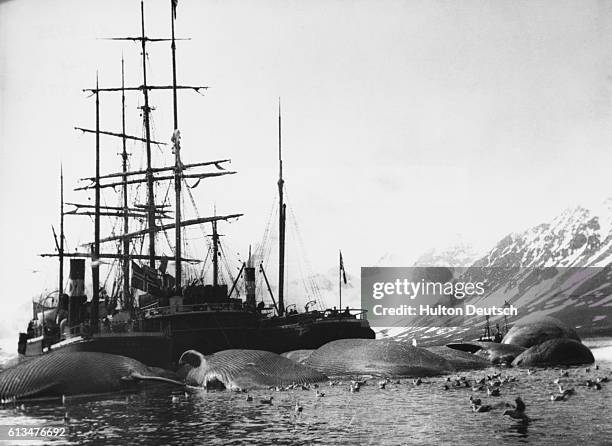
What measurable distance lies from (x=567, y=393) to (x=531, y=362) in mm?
11000

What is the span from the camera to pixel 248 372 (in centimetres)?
1980

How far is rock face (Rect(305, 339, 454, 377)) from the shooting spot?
22.3 m

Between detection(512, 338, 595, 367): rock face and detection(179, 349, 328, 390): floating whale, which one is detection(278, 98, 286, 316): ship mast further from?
detection(179, 349, 328, 390): floating whale

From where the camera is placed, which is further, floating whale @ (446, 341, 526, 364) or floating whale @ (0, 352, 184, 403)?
floating whale @ (446, 341, 526, 364)

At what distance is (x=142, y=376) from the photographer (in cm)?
1961

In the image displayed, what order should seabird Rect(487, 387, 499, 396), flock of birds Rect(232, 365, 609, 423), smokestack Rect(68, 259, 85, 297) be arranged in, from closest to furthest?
flock of birds Rect(232, 365, 609, 423) < seabird Rect(487, 387, 499, 396) < smokestack Rect(68, 259, 85, 297)

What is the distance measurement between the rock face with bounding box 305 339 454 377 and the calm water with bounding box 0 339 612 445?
2.92 metres

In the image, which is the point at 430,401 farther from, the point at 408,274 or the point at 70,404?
the point at 408,274

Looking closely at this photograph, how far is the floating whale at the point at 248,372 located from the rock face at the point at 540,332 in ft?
57.0

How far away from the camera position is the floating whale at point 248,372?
64.5 ft

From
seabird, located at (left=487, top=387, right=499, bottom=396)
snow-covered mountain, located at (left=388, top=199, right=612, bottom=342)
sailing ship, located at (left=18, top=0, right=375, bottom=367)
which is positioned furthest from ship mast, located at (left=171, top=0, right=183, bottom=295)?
seabird, located at (left=487, top=387, right=499, bottom=396)

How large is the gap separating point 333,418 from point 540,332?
24026 millimetres

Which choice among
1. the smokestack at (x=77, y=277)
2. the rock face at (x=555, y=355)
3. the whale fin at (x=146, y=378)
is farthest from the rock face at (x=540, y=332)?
the whale fin at (x=146, y=378)

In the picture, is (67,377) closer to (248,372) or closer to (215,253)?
(248,372)
